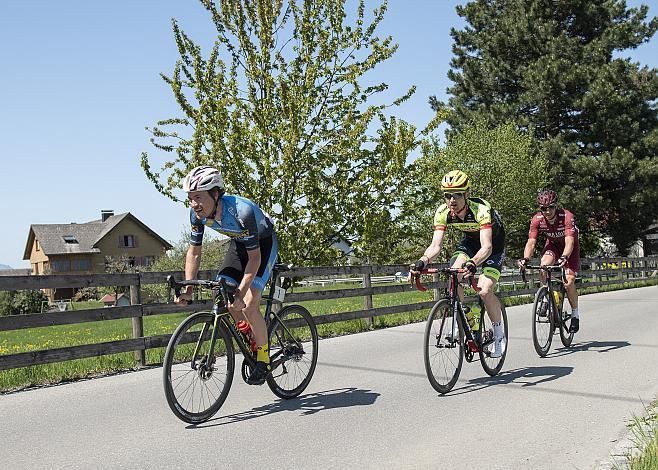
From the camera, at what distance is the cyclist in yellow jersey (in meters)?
6.85

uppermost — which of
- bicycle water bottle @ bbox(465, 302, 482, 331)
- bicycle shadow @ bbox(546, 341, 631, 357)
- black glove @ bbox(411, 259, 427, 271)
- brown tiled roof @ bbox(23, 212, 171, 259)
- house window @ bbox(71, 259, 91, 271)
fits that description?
brown tiled roof @ bbox(23, 212, 171, 259)

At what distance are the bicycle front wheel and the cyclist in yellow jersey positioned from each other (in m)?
1.99

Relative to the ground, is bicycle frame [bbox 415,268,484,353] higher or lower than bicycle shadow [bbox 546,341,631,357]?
higher

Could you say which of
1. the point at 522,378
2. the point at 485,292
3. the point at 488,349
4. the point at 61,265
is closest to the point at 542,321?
the point at 522,378

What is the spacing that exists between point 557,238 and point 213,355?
568cm

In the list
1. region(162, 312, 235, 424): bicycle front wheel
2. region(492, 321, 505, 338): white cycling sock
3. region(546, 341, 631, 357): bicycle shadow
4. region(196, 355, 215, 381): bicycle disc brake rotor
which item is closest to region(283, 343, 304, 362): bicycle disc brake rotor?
region(162, 312, 235, 424): bicycle front wheel

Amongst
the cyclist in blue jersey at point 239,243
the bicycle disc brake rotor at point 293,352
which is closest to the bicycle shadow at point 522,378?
the bicycle disc brake rotor at point 293,352

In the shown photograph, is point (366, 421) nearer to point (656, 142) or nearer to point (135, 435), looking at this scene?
point (135, 435)

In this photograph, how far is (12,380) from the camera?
7801 millimetres

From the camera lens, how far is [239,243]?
5.95m

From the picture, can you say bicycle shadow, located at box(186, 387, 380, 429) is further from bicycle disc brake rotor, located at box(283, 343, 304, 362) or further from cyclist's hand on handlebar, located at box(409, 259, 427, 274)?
cyclist's hand on handlebar, located at box(409, 259, 427, 274)

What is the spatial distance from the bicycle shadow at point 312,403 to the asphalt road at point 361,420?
0.01 m

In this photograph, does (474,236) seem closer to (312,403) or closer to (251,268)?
(312,403)

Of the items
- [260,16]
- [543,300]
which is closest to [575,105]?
[260,16]
